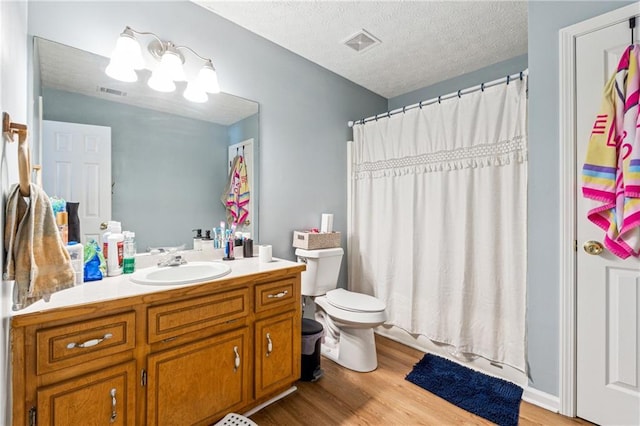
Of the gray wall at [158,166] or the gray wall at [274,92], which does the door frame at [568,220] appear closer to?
the gray wall at [274,92]

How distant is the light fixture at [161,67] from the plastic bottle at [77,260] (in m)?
0.92

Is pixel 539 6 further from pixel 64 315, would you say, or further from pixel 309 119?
pixel 64 315

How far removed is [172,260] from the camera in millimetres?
1672

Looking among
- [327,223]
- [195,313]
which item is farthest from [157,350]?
[327,223]

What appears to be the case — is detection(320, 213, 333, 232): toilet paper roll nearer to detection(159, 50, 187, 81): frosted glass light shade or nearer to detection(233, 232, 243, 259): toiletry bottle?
detection(233, 232, 243, 259): toiletry bottle

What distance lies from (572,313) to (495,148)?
3.49 feet

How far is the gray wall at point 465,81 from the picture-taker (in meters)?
2.45

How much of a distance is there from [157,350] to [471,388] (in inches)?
71.3

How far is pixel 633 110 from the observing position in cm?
136

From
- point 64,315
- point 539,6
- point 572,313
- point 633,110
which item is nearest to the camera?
point 64,315

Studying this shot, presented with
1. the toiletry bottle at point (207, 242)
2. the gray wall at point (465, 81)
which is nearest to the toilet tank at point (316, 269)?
the toiletry bottle at point (207, 242)

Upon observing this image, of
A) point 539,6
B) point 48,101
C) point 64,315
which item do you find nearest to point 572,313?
point 539,6

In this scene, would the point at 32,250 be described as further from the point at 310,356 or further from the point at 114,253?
the point at 310,356

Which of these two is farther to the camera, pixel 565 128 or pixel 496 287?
pixel 496 287
